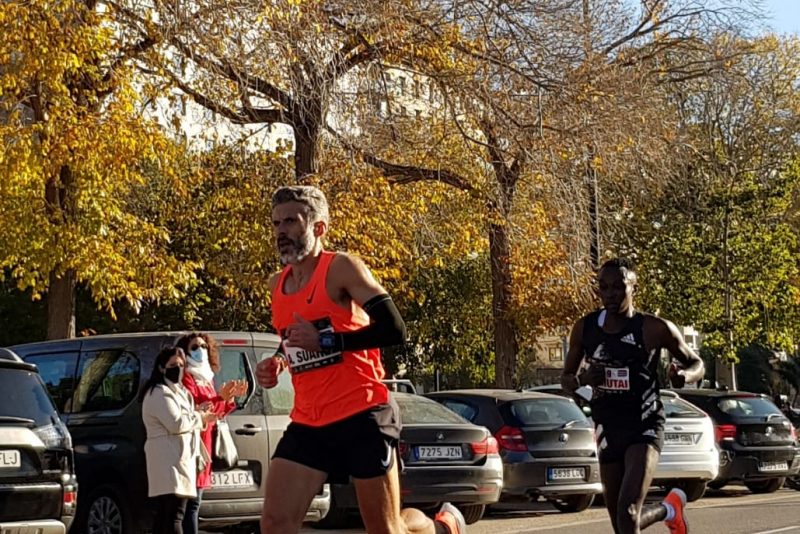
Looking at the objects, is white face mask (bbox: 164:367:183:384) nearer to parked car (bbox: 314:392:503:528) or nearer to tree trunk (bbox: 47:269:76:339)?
parked car (bbox: 314:392:503:528)

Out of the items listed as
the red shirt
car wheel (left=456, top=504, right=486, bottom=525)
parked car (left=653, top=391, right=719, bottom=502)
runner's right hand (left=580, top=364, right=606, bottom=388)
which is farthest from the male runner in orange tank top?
parked car (left=653, top=391, right=719, bottom=502)

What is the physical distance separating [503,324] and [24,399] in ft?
57.7

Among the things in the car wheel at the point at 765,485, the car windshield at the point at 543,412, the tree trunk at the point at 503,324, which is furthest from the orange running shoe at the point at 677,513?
the tree trunk at the point at 503,324

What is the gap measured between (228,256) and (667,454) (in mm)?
8410

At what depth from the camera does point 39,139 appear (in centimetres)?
1620

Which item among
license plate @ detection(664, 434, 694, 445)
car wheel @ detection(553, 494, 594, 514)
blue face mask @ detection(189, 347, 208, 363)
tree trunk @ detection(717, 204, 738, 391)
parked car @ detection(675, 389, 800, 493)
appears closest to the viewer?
blue face mask @ detection(189, 347, 208, 363)

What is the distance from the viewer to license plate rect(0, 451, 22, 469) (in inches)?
351

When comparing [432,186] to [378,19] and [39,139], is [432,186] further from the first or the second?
[39,139]

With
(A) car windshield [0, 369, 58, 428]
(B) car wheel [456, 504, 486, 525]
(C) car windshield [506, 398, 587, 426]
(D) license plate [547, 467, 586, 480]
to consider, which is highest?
(A) car windshield [0, 369, 58, 428]

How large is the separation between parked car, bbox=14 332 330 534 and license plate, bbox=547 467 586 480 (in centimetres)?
420

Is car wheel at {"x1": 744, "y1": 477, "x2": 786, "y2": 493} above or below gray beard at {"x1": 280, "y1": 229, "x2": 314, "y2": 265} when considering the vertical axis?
below

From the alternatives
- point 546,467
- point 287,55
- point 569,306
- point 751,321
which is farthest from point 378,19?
point 751,321

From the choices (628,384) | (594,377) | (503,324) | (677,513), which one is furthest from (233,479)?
(503,324)

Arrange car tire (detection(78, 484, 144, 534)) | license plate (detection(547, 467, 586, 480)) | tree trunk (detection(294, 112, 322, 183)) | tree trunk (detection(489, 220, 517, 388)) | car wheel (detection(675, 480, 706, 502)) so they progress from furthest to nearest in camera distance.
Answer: tree trunk (detection(489, 220, 517, 388)) → car wheel (detection(675, 480, 706, 502)) → tree trunk (detection(294, 112, 322, 183)) → license plate (detection(547, 467, 586, 480)) → car tire (detection(78, 484, 144, 534))
